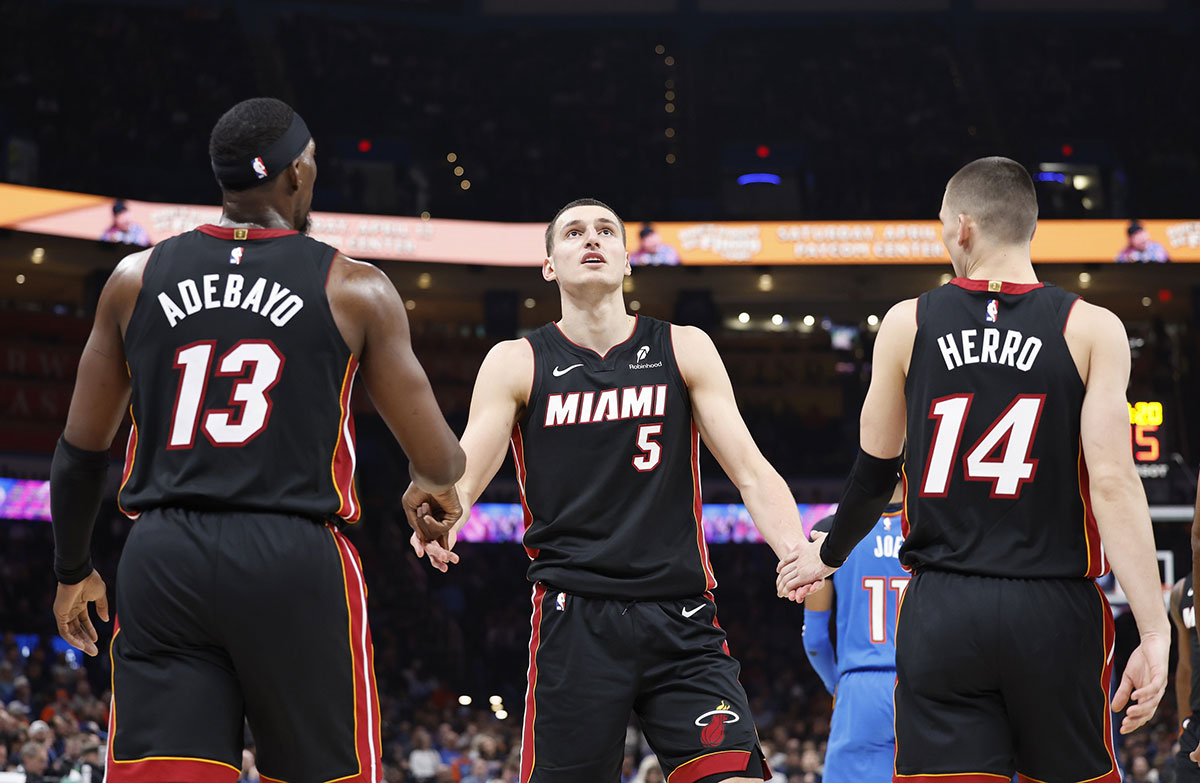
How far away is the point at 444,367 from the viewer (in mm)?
27375

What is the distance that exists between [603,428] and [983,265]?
143 centimetres

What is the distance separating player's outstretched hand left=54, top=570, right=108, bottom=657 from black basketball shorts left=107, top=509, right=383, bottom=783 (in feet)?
Result: 1.65

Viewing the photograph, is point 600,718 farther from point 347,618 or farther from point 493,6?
point 493,6

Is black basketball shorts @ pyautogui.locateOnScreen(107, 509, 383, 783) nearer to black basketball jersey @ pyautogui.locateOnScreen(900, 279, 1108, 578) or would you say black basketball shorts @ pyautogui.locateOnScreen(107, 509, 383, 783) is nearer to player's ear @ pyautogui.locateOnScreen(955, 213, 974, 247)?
black basketball jersey @ pyautogui.locateOnScreen(900, 279, 1108, 578)

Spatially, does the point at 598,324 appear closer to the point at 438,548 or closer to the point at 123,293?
the point at 438,548

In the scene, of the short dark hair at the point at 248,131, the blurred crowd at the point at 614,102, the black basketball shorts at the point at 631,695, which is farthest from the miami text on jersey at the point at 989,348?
the blurred crowd at the point at 614,102

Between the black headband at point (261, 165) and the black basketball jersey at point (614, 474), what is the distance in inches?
64.6

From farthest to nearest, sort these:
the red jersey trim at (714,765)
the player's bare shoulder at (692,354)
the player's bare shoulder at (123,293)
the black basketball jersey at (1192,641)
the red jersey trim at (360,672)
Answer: the black basketball jersey at (1192,641)
the player's bare shoulder at (692,354)
the red jersey trim at (714,765)
the player's bare shoulder at (123,293)
the red jersey trim at (360,672)

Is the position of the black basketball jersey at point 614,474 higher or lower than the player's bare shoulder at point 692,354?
lower

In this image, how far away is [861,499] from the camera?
14.2 ft

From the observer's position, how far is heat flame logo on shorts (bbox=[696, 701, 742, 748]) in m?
4.50

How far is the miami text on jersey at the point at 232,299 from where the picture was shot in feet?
11.3

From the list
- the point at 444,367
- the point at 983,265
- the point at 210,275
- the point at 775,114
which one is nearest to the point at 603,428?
the point at 983,265

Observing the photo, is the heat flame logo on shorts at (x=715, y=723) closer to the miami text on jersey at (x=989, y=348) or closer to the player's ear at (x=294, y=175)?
the miami text on jersey at (x=989, y=348)
